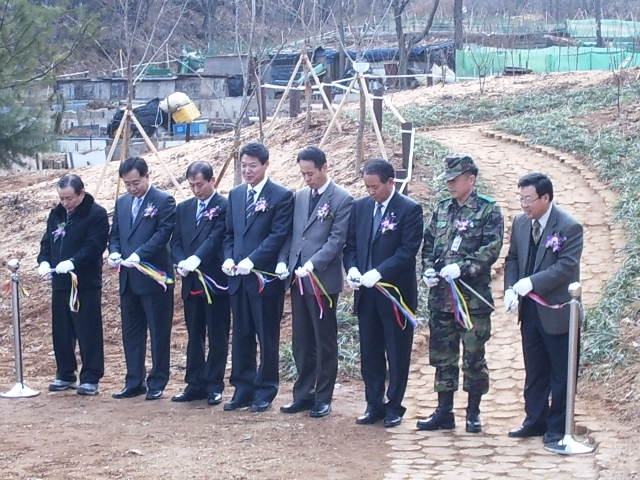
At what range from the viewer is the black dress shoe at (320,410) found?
6782 millimetres

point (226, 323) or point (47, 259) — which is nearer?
point (226, 323)

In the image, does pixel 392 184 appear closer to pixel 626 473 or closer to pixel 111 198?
pixel 626 473

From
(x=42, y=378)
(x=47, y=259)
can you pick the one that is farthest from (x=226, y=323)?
(x=42, y=378)

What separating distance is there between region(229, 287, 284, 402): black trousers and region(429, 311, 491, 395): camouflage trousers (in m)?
1.16

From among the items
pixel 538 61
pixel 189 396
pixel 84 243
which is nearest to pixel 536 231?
pixel 189 396

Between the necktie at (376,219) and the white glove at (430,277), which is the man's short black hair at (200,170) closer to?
the necktie at (376,219)

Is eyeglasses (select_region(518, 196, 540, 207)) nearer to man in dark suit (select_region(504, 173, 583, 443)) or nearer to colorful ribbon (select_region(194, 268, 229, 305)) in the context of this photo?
man in dark suit (select_region(504, 173, 583, 443))

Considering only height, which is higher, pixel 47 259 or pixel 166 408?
pixel 47 259

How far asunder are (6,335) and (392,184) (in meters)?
5.08

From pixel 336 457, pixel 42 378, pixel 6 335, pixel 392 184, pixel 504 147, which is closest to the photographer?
pixel 336 457

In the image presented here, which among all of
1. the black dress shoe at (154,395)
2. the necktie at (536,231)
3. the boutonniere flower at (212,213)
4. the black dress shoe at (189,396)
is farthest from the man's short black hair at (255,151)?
the necktie at (536,231)

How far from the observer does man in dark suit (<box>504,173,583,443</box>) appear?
5996mm

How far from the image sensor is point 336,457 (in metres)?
5.89

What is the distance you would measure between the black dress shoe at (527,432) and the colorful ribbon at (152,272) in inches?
105
